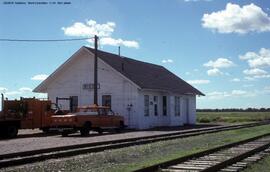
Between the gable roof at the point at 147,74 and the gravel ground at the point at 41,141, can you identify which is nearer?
the gravel ground at the point at 41,141

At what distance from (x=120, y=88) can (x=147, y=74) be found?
6046 mm

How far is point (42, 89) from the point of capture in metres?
43.2

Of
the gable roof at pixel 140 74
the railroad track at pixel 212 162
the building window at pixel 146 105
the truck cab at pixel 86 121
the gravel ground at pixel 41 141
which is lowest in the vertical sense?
the railroad track at pixel 212 162

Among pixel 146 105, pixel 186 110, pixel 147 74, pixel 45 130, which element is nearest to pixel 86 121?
pixel 45 130

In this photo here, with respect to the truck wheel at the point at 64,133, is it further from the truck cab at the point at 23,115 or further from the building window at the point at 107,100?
the building window at the point at 107,100

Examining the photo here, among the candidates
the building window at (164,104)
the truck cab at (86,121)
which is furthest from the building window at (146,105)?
the truck cab at (86,121)

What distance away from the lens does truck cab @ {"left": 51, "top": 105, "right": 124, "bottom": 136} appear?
3019 cm

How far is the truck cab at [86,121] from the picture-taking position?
3019 centimetres

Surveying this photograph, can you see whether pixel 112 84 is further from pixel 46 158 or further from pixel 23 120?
pixel 46 158

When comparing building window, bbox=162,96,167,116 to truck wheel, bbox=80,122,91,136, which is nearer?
truck wheel, bbox=80,122,91,136

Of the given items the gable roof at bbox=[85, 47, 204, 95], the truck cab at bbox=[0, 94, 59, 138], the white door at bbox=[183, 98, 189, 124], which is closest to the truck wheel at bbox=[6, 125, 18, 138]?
the truck cab at bbox=[0, 94, 59, 138]

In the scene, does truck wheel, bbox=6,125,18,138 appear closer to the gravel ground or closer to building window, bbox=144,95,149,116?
the gravel ground

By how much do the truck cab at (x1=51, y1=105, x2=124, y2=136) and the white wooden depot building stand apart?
19.2 ft

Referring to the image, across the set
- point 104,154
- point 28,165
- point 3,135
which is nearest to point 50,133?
point 3,135
